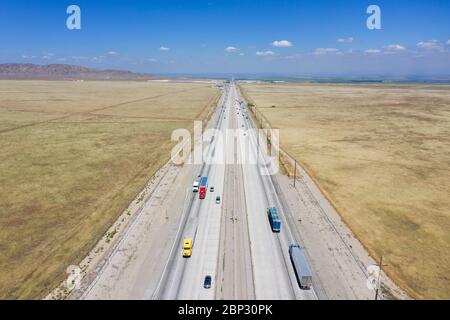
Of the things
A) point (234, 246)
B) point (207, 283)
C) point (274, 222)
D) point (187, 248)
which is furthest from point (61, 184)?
point (274, 222)

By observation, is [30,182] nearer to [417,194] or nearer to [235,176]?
[235,176]

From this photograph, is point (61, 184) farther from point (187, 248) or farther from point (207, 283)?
point (207, 283)

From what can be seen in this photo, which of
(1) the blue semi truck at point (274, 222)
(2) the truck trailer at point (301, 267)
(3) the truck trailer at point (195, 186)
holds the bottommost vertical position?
(2) the truck trailer at point (301, 267)

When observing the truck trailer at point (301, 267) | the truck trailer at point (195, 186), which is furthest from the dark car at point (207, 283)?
the truck trailer at point (195, 186)

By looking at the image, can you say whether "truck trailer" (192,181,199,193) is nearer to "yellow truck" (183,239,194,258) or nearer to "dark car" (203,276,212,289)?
"yellow truck" (183,239,194,258)

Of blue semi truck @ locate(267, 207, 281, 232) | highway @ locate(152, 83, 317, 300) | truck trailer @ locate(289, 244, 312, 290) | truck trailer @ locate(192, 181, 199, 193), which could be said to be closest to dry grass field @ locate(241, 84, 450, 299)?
truck trailer @ locate(289, 244, 312, 290)

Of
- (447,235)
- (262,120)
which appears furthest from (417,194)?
(262,120)

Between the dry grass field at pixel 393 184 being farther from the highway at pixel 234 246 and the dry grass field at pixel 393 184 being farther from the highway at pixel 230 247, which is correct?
the highway at pixel 234 246
